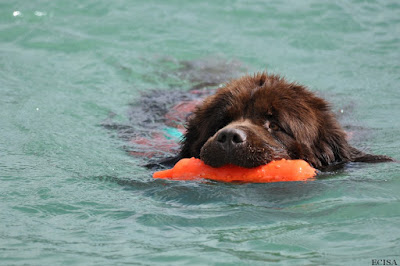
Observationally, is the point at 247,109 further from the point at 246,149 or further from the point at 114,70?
the point at 114,70

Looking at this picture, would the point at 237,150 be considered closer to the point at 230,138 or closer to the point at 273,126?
the point at 230,138

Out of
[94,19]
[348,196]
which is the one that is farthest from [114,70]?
[348,196]

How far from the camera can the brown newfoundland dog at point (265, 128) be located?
4707mm

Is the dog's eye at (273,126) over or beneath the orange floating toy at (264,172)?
over

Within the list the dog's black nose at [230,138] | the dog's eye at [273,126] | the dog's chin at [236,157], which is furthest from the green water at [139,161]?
the dog's eye at [273,126]

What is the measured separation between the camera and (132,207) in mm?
4496

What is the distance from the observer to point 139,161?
6027 millimetres

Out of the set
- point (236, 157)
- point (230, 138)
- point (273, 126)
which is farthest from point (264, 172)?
point (273, 126)

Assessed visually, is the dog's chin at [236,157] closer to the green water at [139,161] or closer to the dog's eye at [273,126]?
the green water at [139,161]

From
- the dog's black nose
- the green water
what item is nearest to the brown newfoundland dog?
the dog's black nose

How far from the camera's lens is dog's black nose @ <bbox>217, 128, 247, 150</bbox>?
4.59m

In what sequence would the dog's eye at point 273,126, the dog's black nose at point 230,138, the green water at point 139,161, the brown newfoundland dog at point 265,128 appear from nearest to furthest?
the green water at point 139,161
the dog's black nose at point 230,138
the brown newfoundland dog at point 265,128
the dog's eye at point 273,126

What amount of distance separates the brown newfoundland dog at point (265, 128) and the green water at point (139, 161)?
10.1 inches

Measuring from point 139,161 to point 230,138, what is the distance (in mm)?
1674
